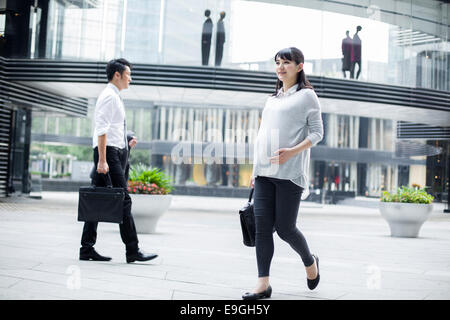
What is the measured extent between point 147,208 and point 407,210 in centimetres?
460

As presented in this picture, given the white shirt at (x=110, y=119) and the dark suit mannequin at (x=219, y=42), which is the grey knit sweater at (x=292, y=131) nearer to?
the white shirt at (x=110, y=119)

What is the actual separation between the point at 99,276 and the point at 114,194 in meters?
0.89

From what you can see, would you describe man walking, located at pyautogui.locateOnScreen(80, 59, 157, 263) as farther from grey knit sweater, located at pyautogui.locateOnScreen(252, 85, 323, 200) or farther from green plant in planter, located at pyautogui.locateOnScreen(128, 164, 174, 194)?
green plant in planter, located at pyautogui.locateOnScreen(128, 164, 174, 194)

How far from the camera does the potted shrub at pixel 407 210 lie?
916 cm

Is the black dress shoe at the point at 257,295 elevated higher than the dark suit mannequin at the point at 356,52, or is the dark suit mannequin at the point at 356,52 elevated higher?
the dark suit mannequin at the point at 356,52

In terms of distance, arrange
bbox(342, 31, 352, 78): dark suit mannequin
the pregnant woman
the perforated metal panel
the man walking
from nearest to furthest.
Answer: the pregnant woman < the man walking < bbox(342, 31, 352, 78): dark suit mannequin < the perforated metal panel

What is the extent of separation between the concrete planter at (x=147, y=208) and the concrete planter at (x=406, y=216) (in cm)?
408

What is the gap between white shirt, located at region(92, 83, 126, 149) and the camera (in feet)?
15.8

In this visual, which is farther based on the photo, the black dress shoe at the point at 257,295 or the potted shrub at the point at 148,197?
the potted shrub at the point at 148,197

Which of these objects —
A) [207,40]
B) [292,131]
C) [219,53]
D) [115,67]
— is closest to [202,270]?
[292,131]

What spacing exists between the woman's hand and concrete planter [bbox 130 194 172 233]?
4.80 m

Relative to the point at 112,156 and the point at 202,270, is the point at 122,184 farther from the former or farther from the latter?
the point at 202,270

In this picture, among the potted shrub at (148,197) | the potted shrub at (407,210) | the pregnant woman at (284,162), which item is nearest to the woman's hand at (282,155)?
the pregnant woman at (284,162)

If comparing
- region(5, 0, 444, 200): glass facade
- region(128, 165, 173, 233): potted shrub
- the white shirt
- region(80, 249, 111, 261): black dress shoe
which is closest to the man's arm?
the white shirt
